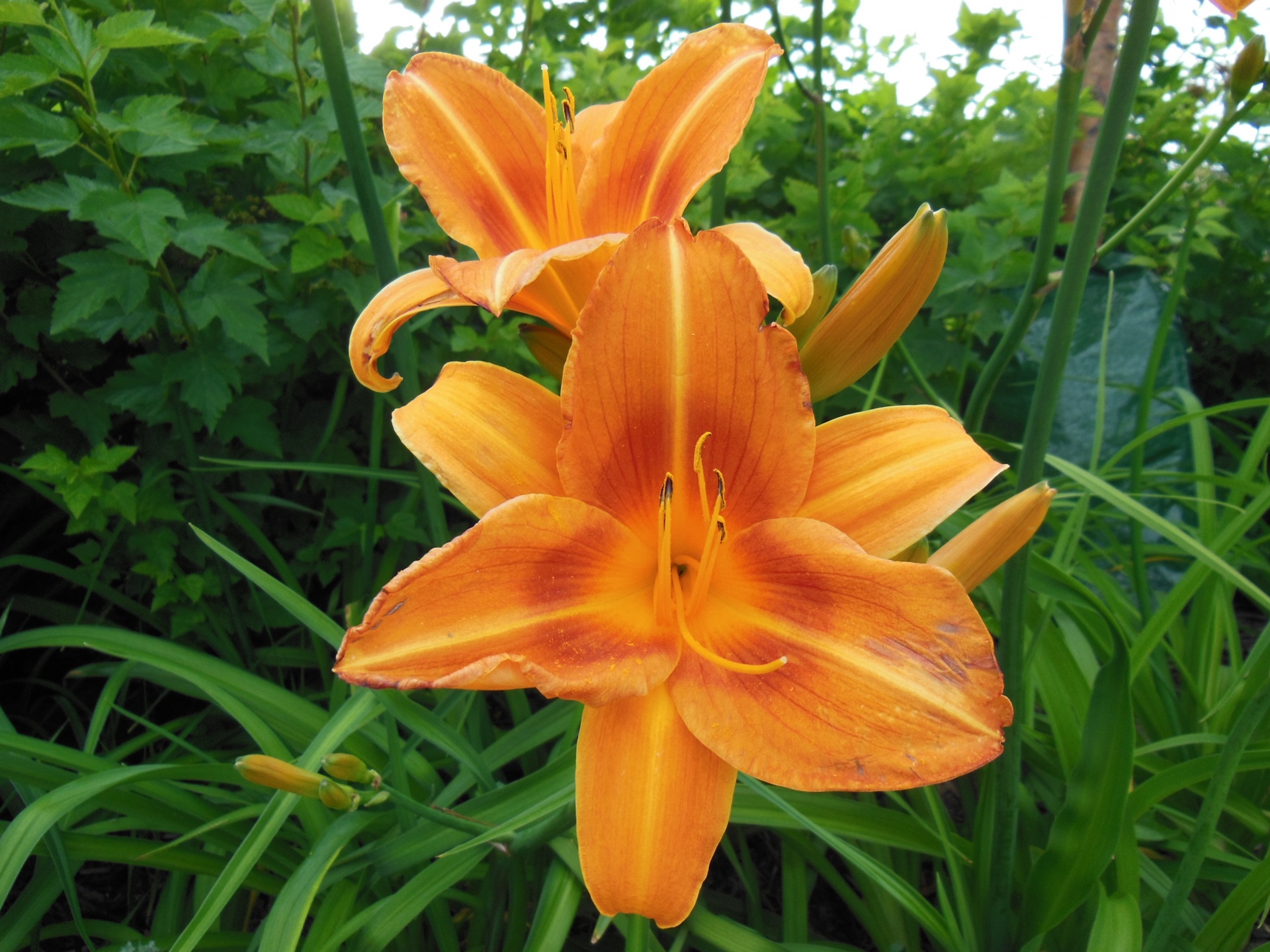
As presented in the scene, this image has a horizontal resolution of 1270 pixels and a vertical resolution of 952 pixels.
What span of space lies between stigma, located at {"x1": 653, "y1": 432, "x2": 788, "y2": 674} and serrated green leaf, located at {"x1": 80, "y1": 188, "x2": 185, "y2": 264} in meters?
1.08

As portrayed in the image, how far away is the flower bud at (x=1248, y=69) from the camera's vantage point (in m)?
1.00

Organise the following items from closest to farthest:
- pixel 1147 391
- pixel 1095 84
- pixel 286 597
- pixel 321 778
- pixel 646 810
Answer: pixel 646 810 → pixel 321 778 → pixel 286 597 → pixel 1147 391 → pixel 1095 84

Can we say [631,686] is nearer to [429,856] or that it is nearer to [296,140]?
[429,856]

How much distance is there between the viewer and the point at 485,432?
74cm

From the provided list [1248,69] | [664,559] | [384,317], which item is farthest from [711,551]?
[1248,69]

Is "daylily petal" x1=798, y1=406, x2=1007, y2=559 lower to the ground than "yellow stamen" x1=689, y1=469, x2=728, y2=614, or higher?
higher

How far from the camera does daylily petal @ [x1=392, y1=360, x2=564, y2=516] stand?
725 millimetres

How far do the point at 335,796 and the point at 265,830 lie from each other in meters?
0.18

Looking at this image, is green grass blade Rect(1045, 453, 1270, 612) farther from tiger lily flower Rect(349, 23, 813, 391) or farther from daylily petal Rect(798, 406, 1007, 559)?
tiger lily flower Rect(349, 23, 813, 391)

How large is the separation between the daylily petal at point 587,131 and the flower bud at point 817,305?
0.31 metres

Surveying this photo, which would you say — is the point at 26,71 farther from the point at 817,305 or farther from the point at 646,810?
the point at 646,810

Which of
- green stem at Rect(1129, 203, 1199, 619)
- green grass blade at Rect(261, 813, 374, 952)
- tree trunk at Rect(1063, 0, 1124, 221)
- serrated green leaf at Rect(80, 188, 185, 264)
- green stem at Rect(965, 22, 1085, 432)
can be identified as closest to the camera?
green stem at Rect(965, 22, 1085, 432)

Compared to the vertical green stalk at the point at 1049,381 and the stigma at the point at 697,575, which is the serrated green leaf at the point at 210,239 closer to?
the stigma at the point at 697,575

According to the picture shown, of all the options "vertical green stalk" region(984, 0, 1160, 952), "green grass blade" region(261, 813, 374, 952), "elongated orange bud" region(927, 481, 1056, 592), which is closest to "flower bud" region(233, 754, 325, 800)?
"green grass blade" region(261, 813, 374, 952)
